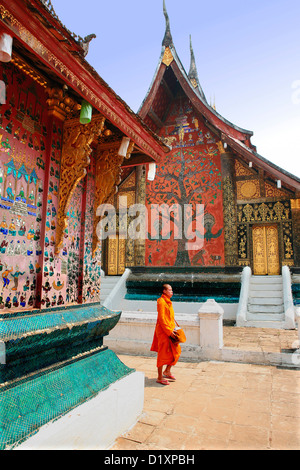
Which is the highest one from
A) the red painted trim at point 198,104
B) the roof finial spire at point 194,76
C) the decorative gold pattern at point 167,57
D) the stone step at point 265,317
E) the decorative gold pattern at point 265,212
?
the roof finial spire at point 194,76

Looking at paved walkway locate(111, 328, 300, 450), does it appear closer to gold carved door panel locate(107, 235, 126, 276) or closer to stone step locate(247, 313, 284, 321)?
stone step locate(247, 313, 284, 321)

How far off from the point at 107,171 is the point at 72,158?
0.60 m

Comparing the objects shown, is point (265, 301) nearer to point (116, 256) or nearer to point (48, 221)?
point (116, 256)

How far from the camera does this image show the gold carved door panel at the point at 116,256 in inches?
455

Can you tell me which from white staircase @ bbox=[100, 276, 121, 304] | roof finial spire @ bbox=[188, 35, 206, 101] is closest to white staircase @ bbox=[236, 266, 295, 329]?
white staircase @ bbox=[100, 276, 121, 304]

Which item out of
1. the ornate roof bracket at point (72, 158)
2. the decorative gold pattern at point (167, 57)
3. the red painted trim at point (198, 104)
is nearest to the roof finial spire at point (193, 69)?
the decorative gold pattern at point (167, 57)

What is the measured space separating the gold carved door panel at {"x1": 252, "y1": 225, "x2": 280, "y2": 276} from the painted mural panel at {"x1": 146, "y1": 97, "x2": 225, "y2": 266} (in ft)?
3.41

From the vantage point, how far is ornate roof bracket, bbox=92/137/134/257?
3164mm

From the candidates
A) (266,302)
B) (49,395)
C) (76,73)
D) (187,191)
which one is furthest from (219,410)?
(187,191)

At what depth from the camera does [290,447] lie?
2295mm

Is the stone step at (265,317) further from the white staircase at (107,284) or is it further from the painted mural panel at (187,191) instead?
the white staircase at (107,284)

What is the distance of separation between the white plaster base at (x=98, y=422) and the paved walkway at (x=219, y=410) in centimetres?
9
